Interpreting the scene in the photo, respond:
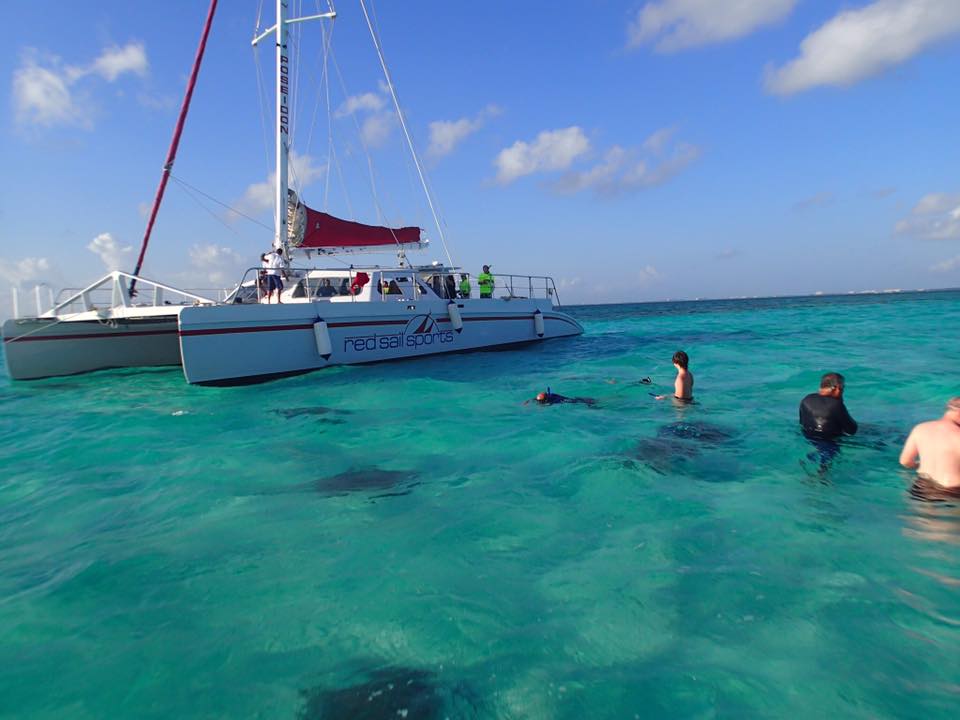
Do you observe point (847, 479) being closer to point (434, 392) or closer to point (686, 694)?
point (686, 694)

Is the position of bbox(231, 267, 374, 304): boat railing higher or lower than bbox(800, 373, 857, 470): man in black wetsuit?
higher

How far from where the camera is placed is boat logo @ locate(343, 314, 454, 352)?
13102mm

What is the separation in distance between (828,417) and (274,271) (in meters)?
12.1

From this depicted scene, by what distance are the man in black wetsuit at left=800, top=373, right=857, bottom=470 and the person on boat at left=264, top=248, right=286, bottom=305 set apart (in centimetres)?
1057

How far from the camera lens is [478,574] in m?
3.69

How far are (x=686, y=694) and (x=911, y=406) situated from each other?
315 inches

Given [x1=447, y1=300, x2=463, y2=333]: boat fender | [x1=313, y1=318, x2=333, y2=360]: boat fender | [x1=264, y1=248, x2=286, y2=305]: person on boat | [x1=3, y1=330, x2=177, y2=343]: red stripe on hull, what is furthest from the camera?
[x1=447, y1=300, x2=463, y2=333]: boat fender

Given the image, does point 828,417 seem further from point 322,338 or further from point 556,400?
point 322,338

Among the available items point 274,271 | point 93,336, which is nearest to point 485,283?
point 274,271

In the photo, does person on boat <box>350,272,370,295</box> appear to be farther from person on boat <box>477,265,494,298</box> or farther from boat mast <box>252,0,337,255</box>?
person on boat <box>477,265,494,298</box>

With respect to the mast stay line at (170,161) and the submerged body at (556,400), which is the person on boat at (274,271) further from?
the submerged body at (556,400)

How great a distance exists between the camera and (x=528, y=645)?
2936mm

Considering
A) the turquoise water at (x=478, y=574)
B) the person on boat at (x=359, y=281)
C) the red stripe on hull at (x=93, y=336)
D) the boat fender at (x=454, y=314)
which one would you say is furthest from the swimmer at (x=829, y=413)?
the red stripe on hull at (x=93, y=336)

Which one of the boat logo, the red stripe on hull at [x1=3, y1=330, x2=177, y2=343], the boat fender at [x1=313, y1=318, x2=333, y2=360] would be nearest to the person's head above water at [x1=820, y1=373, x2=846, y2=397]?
the boat fender at [x1=313, y1=318, x2=333, y2=360]
